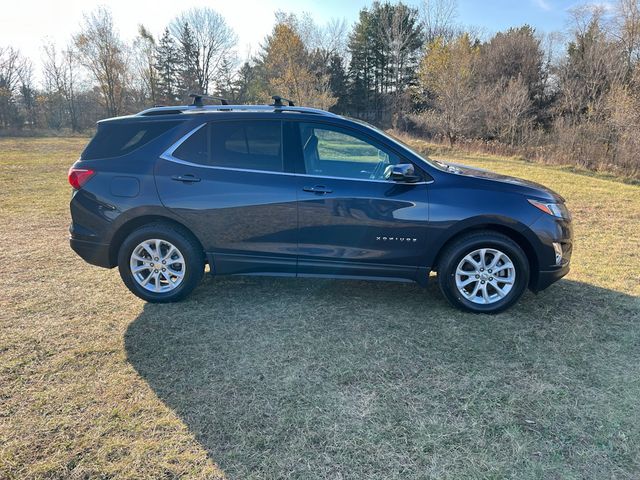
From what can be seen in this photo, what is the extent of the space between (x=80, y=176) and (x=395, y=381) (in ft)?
11.0

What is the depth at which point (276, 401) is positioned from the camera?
8.77 feet

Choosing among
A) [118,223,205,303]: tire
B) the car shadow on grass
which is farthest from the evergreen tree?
the car shadow on grass

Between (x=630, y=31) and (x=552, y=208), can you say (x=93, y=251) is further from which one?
(x=630, y=31)

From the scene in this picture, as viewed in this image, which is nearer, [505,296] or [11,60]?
[505,296]

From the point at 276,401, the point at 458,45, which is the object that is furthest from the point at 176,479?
the point at 458,45

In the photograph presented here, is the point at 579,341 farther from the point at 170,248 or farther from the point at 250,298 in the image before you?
the point at 170,248

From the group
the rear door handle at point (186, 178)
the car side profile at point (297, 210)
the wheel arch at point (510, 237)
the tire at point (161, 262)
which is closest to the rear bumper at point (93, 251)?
the car side profile at point (297, 210)

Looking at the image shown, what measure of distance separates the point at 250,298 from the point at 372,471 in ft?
7.75

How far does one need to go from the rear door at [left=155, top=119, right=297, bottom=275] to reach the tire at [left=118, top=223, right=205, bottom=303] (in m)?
0.17

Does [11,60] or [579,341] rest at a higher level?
[11,60]

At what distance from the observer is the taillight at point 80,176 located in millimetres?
3891

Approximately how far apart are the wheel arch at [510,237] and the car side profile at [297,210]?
1 centimetres

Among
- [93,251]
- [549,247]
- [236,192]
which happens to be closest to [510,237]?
[549,247]

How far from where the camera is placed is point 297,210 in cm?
376
